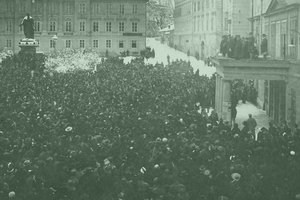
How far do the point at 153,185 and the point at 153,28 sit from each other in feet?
330

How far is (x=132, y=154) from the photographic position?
14.7m

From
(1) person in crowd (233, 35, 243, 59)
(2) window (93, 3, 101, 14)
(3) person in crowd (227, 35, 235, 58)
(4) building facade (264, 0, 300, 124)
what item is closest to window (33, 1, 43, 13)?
(2) window (93, 3, 101, 14)

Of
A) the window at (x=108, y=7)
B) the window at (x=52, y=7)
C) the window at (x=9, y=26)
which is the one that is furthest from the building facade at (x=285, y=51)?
the window at (x=9, y=26)

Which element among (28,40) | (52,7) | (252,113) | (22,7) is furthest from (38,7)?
(252,113)

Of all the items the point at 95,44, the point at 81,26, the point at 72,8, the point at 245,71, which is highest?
the point at 72,8

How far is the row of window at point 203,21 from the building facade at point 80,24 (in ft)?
24.4

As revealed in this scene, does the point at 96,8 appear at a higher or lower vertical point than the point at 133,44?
higher

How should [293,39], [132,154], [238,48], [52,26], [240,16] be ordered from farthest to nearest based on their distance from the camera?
[52,26], [240,16], [238,48], [293,39], [132,154]

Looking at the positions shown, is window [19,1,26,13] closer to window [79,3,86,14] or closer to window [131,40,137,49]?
window [79,3,86,14]

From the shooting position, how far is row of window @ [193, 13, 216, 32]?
6247cm

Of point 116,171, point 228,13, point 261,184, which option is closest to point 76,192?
point 116,171

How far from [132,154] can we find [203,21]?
54.8 m

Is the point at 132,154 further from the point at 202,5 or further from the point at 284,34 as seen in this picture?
the point at 202,5

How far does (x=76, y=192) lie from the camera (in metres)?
11.8
